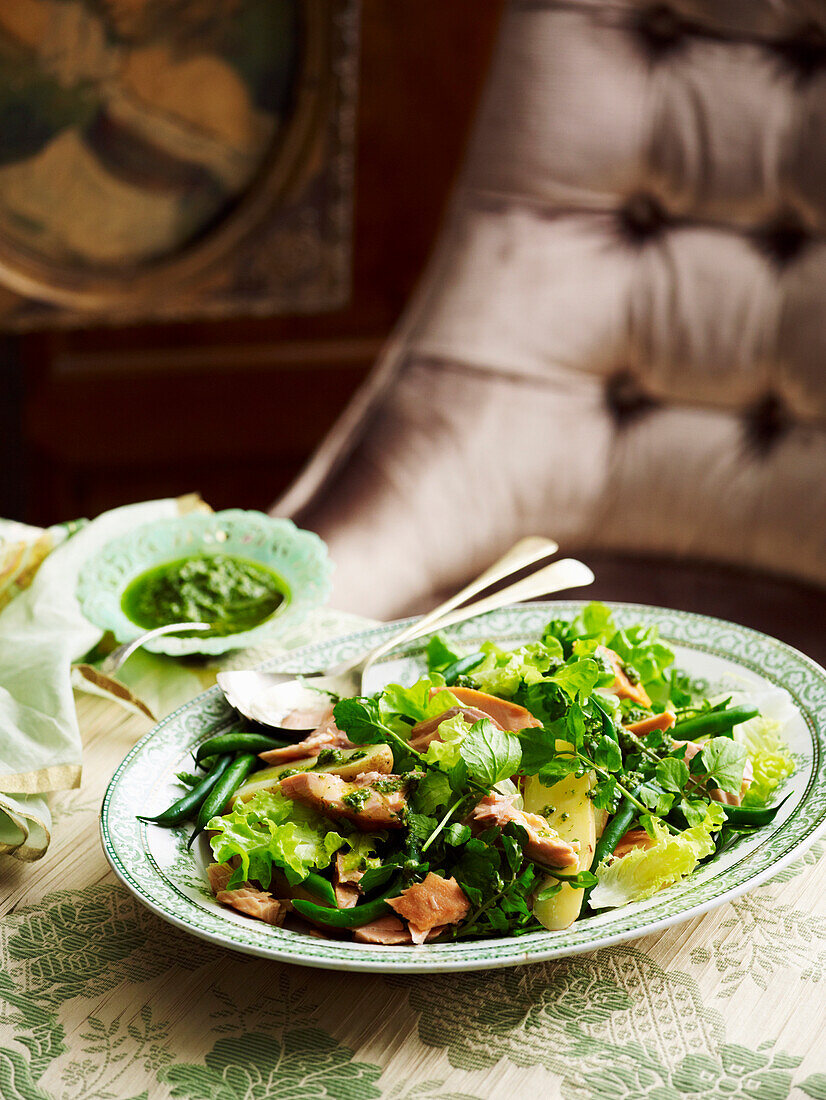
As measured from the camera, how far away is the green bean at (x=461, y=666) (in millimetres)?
968

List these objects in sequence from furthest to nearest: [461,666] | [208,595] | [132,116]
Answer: [132,116] < [208,595] < [461,666]

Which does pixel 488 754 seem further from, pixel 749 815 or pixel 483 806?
pixel 749 815

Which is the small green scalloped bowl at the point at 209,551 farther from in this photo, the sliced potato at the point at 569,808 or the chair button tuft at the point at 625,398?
the chair button tuft at the point at 625,398

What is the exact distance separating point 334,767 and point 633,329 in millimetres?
1301

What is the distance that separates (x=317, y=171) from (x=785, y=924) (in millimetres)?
2237

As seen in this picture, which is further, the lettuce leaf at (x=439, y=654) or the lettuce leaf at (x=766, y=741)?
the lettuce leaf at (x=439, y=654)

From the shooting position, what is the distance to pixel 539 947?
0.66m

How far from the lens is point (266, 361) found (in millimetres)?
2994

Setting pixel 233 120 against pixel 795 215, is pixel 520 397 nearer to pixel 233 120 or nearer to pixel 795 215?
pixel 795 215

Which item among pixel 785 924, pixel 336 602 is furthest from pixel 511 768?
pixel 336 602

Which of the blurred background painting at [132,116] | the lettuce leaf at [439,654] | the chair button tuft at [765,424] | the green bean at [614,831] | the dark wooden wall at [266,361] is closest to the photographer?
the green bean at [614,831]

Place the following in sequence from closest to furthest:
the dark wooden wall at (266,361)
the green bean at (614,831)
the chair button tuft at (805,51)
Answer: the green bean at (614,831) < the chair button tuft at (805,51) < the dark wooden wall at (266,361)

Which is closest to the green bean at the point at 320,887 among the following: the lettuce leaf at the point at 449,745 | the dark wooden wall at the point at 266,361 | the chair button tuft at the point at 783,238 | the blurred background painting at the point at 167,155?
the lettuce leaf at the point at 449,745

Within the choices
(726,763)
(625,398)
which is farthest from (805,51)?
(726,763)
